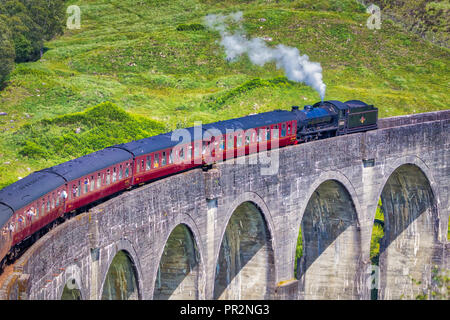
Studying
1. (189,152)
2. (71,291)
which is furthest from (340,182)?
(71,291)

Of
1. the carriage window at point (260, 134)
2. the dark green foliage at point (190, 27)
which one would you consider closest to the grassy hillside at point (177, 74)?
the dark green foliage at point (190, 27)

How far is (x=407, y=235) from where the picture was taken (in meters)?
46.0

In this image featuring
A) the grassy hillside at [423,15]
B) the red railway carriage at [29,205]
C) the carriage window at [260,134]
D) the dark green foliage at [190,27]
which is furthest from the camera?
the grassy hillside at [423,15]

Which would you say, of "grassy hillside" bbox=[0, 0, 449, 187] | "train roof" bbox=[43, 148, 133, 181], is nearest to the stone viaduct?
"train roof" bbox=[43, 148, 133, 181]

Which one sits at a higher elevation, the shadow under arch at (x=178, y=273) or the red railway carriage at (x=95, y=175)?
the red railway carriage at (x=95, y=175)

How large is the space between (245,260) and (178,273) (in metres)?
5.61

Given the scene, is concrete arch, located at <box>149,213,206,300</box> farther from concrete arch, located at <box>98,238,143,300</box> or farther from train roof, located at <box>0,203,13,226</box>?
train roof, located at <box>0,203,13,226</box>

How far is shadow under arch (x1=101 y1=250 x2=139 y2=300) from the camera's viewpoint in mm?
26219

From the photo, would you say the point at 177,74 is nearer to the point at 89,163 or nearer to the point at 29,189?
the point at 89,163

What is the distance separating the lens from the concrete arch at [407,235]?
45250 millimetres

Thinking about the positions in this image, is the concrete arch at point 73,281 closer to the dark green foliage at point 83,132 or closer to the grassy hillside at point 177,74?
the grassy hillside at point 177,74

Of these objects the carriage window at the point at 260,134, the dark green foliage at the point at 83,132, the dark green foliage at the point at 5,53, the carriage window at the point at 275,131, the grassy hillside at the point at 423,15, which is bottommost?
the carriage window at the point at 260,134

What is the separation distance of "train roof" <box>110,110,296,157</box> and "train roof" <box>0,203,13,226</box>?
305 inches

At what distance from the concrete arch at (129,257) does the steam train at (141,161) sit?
7.32 feet
